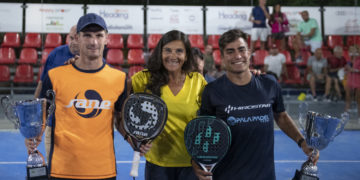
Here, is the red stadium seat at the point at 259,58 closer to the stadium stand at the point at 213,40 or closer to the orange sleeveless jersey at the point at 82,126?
the stadium stand at the point at 213,40

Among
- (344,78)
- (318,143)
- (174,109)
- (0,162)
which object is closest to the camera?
(318,143)

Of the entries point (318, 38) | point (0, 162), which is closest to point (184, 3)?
point (318, 38)

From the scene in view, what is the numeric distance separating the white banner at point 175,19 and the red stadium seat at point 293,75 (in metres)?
2.43

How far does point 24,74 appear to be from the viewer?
26.0 ft

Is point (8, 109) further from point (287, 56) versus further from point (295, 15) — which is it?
point (295, 15)

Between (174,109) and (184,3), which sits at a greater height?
(184,3)

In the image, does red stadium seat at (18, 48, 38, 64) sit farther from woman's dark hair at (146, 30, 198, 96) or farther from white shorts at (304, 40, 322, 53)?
white shorts at (304, 40, 322, 53)

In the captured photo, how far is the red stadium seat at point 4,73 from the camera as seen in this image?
7.66 meters

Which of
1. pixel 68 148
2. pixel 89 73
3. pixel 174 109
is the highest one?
pixel 89 73

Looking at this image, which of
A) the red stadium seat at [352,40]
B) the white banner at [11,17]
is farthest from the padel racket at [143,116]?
the white banner at [11,17]

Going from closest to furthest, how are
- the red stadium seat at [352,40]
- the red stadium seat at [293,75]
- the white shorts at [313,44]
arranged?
the red stadium seat at [352,40], the red stadium seat at [293,75], the white shorts at [313,44]

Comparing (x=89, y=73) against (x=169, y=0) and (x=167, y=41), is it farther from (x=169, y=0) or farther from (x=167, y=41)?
(x=169, y=0)

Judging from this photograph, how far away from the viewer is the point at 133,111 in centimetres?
189

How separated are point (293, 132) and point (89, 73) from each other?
124 centimetres
